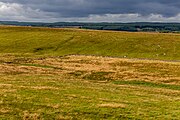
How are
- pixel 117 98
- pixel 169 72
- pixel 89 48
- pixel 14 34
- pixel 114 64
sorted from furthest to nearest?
pixel 14 34
pixel 89 48
pixel 114 64
pixel 169 72
pixel 117 98

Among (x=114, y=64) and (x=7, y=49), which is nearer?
(x=114, y=64)

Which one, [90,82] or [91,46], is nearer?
[90,82]

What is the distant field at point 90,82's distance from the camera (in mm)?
24672

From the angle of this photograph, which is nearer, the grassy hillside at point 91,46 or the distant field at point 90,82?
the distant field at point 90,82

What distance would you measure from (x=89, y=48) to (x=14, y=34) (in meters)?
47.2

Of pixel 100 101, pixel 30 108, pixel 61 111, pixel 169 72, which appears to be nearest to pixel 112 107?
pixel 100 101

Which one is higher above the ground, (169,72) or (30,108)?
(30,108)

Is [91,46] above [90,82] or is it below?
below

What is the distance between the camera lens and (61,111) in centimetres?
2445

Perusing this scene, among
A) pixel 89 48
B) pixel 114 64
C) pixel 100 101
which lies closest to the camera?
pixel 100 101

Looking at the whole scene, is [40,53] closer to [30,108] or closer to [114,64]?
[114,64]

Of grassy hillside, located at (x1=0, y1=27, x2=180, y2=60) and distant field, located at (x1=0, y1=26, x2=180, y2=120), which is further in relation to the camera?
grassy hillside, located at (x1=0, y1=27, x2=180, y2=60)

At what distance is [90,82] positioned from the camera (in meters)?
48.8

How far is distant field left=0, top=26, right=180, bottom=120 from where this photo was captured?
80.9 feet
